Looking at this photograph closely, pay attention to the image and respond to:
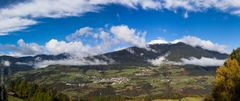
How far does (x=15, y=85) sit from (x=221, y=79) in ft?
410

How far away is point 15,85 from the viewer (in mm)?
198125

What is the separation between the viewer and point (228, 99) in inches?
3398

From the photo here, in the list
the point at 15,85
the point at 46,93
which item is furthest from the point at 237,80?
the point at 15,85

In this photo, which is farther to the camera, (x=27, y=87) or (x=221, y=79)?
(x=27, y=87)

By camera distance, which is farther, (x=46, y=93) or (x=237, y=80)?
(x=46, y=93)

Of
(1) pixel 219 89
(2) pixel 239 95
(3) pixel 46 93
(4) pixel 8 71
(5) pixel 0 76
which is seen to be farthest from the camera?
(3) pixel 46 93

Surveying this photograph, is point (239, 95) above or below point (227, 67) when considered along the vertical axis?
below

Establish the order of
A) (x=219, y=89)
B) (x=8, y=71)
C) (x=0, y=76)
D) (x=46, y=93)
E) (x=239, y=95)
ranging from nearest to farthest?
(x=8, y=71) → (x=0, y=76) → (x=239, y=95) → (x=219, y=89) → (x=46, y=93)

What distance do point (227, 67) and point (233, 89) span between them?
354 inches

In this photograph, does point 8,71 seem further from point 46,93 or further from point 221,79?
point 46,93

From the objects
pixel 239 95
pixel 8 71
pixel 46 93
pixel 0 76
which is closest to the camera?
pixel 8 71

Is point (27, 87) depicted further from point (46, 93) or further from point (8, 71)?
point (8, 71)

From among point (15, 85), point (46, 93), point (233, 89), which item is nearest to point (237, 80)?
point (233, 89)

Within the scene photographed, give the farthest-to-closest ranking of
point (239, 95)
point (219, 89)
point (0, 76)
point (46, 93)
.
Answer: point (46, 93) → point (219, 89) → point (239, 95) → point (0, 76)
